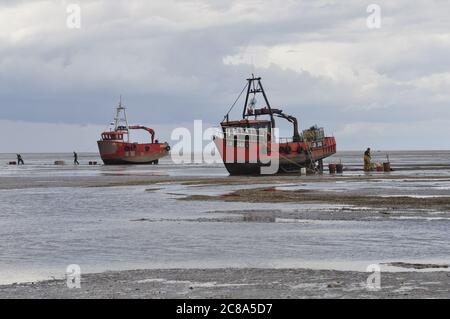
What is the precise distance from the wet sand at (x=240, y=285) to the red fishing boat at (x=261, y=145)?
39.6 meters

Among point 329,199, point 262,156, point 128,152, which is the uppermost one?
point 128,152

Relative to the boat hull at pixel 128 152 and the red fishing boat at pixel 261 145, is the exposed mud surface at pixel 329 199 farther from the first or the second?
the boat hull at pixel 128 152

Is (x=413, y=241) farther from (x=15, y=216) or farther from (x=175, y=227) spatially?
(x=15, y=216)

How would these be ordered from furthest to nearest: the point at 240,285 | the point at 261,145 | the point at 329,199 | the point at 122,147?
the point at 122,147 < the point at 261,145 < the point at 329,199 < the point at 240,285

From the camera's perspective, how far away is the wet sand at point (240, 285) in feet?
36.2

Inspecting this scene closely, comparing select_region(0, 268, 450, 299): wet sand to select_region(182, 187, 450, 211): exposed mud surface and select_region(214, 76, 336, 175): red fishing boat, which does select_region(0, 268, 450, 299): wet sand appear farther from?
select_region(214, 76, 336, 175): red fishing boat

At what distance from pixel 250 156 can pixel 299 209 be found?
2895 centimetres

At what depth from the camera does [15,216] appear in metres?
24.8

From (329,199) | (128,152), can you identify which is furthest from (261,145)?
(128,152)

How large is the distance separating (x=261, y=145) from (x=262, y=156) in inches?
53.1

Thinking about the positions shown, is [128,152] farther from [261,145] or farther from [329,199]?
[329,199]

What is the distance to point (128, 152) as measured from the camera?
9231 centimetres

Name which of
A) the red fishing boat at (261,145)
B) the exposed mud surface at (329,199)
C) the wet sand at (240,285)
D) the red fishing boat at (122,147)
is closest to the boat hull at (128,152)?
the red fishing boat at (122,147)
